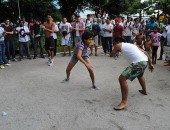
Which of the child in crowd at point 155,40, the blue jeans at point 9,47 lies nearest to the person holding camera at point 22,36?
the blue jeans at point 9,47

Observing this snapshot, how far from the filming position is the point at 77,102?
6.62m

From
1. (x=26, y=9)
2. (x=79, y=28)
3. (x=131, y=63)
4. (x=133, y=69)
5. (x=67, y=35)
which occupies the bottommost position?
(x=133, y=69)

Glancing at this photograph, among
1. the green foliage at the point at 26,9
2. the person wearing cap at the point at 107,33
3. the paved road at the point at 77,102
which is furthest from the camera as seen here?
the green foliage at the point at 26,9

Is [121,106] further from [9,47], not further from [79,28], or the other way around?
[79,28]

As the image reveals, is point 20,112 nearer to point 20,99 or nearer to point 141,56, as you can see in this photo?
point 20,99

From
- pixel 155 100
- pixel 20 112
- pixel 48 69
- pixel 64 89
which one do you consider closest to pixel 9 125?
pixel 20 112

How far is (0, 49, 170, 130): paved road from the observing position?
17.6ft

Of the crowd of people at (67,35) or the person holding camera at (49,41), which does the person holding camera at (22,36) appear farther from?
the person holding camera at (49,41)

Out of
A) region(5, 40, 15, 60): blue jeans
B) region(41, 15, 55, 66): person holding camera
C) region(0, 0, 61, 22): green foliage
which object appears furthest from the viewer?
region(0, 0, 61, 22): green foliage

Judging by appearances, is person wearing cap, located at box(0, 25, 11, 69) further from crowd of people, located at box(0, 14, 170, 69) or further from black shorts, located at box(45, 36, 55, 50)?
black shorts, located at box(45, 36, 55, 50)

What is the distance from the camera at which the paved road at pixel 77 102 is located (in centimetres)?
537

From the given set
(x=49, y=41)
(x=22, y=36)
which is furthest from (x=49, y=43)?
(x=22, y=36)

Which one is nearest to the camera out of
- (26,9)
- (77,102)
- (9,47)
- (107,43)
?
(77,102)

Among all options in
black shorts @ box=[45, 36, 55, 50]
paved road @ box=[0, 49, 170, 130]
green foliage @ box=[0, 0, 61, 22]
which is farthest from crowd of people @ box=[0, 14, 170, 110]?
green foliage @ box=[0, 0, 61, 22]
